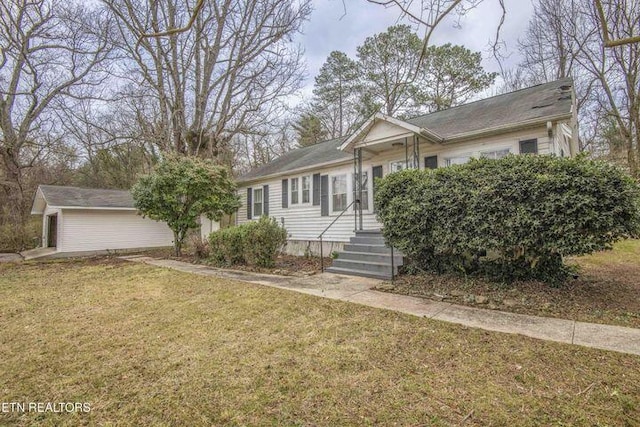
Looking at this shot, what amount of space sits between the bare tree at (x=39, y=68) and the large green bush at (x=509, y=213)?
1584 centimetres

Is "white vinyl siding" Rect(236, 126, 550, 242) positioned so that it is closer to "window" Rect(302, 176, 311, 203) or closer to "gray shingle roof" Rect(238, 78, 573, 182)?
"window" Rect(302, 176, 311, 203)

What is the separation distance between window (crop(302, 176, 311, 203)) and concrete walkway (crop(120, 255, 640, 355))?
493cm

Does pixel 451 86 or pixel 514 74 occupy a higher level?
pixel 514 74

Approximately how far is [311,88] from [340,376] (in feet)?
67.0

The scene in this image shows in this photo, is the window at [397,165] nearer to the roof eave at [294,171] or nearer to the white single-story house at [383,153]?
the white single-story house at [383,153]

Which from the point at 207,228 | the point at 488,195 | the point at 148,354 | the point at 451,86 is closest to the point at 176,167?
the point at 207,228

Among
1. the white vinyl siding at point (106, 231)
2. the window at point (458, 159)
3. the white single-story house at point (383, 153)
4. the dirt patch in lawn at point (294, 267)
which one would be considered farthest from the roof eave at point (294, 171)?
the white vinyl siding at point (106, 231)

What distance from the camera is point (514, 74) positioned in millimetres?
18391

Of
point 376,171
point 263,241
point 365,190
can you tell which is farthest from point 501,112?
point 263,241

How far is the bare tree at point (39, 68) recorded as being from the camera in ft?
44.7

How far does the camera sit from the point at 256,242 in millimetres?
8391

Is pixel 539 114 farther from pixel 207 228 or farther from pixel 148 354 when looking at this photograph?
pixel 207 228

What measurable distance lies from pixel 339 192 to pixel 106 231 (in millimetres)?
12510

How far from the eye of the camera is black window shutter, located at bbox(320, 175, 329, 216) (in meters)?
10.8
